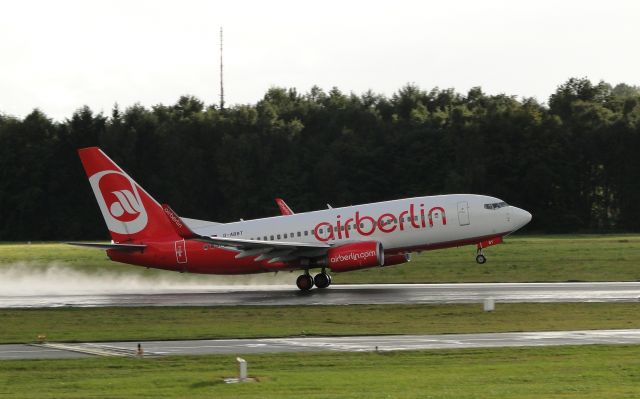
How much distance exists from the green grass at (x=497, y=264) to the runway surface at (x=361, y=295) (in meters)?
4.36

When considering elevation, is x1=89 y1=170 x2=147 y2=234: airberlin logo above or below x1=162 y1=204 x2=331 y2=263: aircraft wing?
above

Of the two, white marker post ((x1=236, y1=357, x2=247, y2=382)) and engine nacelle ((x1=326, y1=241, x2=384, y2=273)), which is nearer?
white marker post ((x1=236, y1=357, x2=247, y2=382))

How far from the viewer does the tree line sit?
10962cm

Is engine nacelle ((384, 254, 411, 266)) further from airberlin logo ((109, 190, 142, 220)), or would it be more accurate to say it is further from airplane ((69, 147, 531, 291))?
airberlin logo ((109, 190, 142, 220))

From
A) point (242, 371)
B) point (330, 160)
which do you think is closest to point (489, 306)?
point (242, 371)

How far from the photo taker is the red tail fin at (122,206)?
174 ft

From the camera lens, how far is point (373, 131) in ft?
416

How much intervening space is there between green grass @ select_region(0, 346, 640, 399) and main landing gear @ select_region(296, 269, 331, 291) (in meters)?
21.3

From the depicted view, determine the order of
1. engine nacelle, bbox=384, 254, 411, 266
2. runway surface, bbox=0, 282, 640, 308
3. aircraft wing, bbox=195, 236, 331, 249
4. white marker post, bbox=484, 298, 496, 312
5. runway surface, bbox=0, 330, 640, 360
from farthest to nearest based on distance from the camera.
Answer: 1. engine nacelle, bbox=384, 254, 411, 266
2. aircraft wing, bbox=195, 236, 331, 249
3. runway surface, bbox=0, 282, 640, 308
4. white marker post, bbox=484, 298, 496, 312
5. runway surface, bbox=0, 330, 640, 360

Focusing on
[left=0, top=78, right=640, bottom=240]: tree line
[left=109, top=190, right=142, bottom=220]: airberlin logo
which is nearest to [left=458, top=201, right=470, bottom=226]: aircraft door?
[left=109, top=190, right=142, bottom=220]: airberlin logo

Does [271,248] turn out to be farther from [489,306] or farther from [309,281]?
[489,306]

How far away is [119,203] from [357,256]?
12.1 meters

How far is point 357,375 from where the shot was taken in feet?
86.1

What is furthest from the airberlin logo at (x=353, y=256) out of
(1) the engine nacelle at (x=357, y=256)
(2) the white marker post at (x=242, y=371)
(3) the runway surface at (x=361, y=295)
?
Answer: (2) the white marker post at (x=242, y=371)
